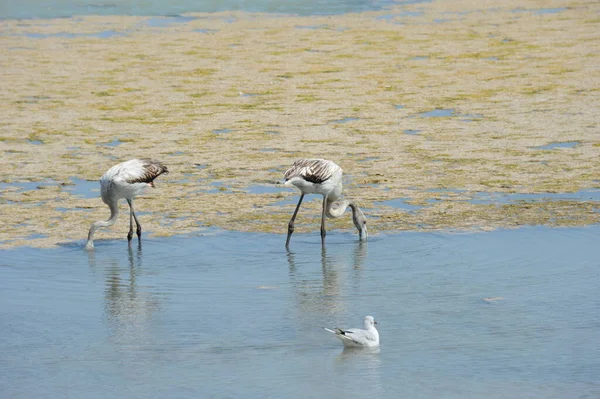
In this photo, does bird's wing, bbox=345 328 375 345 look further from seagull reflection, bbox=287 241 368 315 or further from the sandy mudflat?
the sandy mudflat

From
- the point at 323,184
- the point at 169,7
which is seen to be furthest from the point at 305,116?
the point at 169,7

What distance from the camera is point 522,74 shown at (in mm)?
18359

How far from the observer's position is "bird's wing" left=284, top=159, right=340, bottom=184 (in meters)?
10.7

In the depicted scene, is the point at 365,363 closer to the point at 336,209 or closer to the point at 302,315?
the point at 302,315

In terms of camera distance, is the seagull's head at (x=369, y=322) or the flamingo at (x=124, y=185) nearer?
the seagull's head at (x=369, y=322)

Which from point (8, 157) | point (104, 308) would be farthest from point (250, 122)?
point (104, 308)

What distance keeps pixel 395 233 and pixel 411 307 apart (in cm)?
237

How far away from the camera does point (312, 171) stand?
10805mm

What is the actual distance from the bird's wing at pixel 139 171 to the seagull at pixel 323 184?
1441 mm

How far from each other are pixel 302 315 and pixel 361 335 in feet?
3.44

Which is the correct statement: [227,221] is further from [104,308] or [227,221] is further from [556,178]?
[556,178]

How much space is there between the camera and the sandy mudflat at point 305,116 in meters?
11.8

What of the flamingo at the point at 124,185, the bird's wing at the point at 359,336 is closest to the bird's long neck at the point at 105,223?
the flamingo at the point at 124,185

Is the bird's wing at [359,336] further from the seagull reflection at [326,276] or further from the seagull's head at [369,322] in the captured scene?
the seagull reflection at [326,276]
